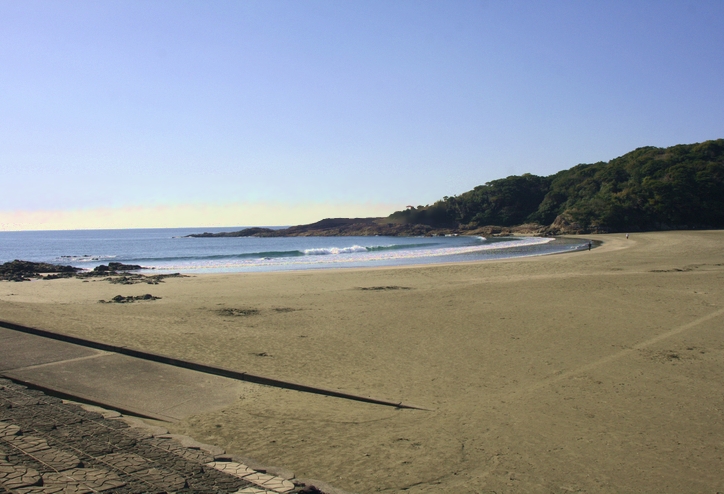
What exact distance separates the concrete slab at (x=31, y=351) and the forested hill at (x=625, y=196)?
7184 cm

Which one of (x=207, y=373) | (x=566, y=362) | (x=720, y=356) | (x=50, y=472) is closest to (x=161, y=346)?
(x=207, y=373)

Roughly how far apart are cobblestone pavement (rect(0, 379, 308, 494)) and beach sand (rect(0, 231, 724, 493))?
1.79 ft

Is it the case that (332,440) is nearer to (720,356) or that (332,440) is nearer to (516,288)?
(720,356)

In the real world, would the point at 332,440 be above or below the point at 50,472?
below

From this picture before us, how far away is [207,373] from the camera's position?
7.55 metres

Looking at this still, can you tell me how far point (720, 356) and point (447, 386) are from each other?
15.9 feet

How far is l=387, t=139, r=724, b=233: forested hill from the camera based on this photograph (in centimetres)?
6725

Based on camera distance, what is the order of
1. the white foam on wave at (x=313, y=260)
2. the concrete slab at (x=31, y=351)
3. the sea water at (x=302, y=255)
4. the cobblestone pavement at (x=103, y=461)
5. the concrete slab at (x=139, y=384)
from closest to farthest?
the cobblestone pavement at (x=103, y=461)
the concrete slab at (x=139, y=384)
the concrete slab at (x=31, y=351)
the sea water at (x=302, y=255)
the white foam on wave at (x=313, y=260)

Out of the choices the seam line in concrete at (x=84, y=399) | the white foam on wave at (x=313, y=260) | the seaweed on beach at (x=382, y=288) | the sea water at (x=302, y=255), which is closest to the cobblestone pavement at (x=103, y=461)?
the seam line in concrete at (x=84, y=399)

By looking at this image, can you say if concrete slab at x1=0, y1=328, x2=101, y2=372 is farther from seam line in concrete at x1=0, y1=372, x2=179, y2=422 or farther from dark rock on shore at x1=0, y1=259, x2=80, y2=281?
dark rock on shore at x1=0, y1=259, x2=80, y2=281

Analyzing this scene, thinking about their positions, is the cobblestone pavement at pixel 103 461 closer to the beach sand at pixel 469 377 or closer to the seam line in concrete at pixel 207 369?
the beach sand at pixel 469 377

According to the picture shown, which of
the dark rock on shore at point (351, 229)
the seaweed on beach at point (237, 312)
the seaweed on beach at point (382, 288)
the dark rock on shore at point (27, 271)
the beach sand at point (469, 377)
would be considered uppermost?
the dark rock on shore at point (351, 229)

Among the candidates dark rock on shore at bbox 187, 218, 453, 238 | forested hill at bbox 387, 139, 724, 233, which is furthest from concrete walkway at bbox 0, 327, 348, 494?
dark rock on shore at bbox 187, 218, 453, 238

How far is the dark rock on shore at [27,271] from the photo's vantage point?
27516 mm
